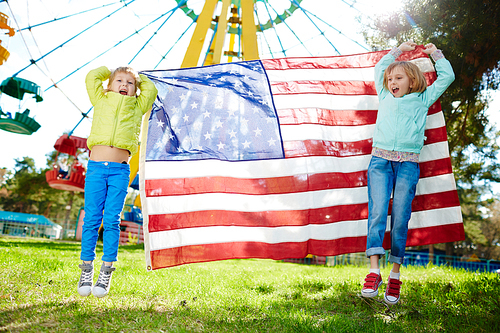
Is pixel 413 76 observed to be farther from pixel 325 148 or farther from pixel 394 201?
pixel 394 201

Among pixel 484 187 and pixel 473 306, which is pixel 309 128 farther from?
pixel 484 187

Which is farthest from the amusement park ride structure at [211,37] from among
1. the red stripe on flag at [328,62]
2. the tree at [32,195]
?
the tree at [32,195]

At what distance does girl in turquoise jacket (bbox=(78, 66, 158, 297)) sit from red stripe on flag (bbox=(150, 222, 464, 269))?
24.2 inches

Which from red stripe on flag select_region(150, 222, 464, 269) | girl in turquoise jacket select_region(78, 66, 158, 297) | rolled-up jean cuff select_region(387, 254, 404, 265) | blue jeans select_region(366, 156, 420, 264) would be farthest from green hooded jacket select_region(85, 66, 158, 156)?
rolled-up jean cuff select_region(387, 254, 404, 265)

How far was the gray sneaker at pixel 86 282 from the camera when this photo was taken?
9.00 feet

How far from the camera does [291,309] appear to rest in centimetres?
288

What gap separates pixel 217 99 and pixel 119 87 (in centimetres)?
108

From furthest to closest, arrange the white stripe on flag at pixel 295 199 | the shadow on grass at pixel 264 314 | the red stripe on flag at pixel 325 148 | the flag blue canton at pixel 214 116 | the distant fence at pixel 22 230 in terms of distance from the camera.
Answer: the distant fence at pixel 22 230, the red stripe on flag at pixel 325 148, the flag blue canton at pixel 214 116, the white stripe on flag at pixel 295 199, the shadow on grass at pixel 264 314

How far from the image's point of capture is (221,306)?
2908 mm

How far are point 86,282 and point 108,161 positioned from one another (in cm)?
98

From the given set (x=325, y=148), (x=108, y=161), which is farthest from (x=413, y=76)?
(x=108, y=161)

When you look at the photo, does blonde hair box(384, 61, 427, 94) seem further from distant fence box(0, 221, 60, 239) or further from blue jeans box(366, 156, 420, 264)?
distant fence box(0, 221, 60, 239)

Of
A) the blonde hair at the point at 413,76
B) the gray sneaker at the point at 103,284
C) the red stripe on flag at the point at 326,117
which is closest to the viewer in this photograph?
the gray sneaker at the point at 103,284

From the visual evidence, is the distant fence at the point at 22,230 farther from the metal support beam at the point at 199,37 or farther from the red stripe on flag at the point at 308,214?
the red stripe on flag at the point at 308,214
